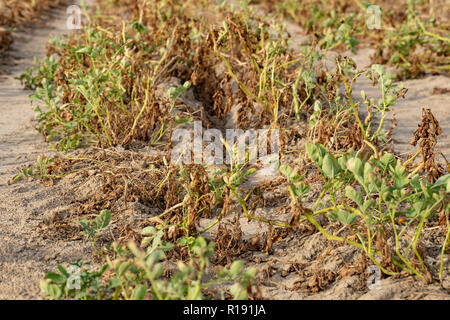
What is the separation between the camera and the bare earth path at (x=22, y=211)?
2080mm

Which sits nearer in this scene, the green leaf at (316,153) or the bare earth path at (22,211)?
the green leaf at (316,153)

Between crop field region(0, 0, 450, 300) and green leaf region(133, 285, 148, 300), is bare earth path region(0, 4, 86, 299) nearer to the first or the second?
crop field region(0, 0, 450, 300)

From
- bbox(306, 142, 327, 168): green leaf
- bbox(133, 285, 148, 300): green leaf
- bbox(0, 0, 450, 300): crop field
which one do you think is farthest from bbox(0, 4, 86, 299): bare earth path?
bbox(306, 142, 327, 168): green leaf

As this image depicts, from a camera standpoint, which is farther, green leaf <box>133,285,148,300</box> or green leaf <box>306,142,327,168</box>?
green leaf <box>306,142,327,168</box>

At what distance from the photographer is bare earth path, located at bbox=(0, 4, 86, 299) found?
208 cm

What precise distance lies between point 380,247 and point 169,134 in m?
1.56

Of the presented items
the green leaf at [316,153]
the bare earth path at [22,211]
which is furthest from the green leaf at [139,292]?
the green leaf at [316,153]

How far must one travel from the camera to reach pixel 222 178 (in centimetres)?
238

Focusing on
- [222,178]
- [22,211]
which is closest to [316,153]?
[222,178]

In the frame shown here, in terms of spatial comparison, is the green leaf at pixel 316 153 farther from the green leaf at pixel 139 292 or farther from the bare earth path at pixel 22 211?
the bare earth path at pixel 22 211

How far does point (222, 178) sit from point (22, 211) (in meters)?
0.98

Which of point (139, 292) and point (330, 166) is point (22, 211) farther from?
point (330, 166)

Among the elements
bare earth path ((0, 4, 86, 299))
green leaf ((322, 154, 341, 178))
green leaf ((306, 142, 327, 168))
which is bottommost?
bare earth path ((0, 4, 86, 299))
